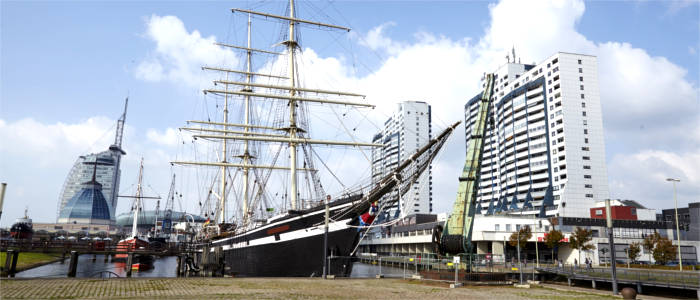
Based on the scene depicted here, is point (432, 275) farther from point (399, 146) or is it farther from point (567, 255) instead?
point (399, 146)

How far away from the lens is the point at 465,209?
24.3 metres

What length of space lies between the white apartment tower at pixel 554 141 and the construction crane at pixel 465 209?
6896 cm

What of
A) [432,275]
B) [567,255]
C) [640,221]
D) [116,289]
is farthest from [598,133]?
[116,289]

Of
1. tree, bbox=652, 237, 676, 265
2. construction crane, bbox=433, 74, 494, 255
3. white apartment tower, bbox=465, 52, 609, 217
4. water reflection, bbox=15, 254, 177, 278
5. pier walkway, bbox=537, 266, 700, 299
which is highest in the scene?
white apartment tower, bbox=465, 52, 609, 217

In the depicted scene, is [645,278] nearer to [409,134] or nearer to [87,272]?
[87,272]

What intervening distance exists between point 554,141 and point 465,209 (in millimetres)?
76140

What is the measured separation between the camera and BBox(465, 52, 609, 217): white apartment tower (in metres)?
87.0

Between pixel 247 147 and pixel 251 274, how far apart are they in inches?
958

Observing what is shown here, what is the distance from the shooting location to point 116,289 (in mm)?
15461

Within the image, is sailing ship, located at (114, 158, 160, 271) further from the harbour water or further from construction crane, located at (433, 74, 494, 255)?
construction crane, located at (433, 74, 494, 255)

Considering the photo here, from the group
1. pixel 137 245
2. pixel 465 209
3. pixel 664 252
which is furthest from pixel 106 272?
pixel 664 252

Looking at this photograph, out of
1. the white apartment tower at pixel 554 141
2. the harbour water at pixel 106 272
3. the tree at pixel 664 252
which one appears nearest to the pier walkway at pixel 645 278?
the harbour water at pixel 106 272

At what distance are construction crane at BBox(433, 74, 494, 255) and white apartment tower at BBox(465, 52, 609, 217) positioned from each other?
6896 centimetres

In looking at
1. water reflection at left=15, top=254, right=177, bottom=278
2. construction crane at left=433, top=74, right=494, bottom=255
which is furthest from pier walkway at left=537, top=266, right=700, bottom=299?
water reflection at left=15, top=254, right=177, bottom=278
